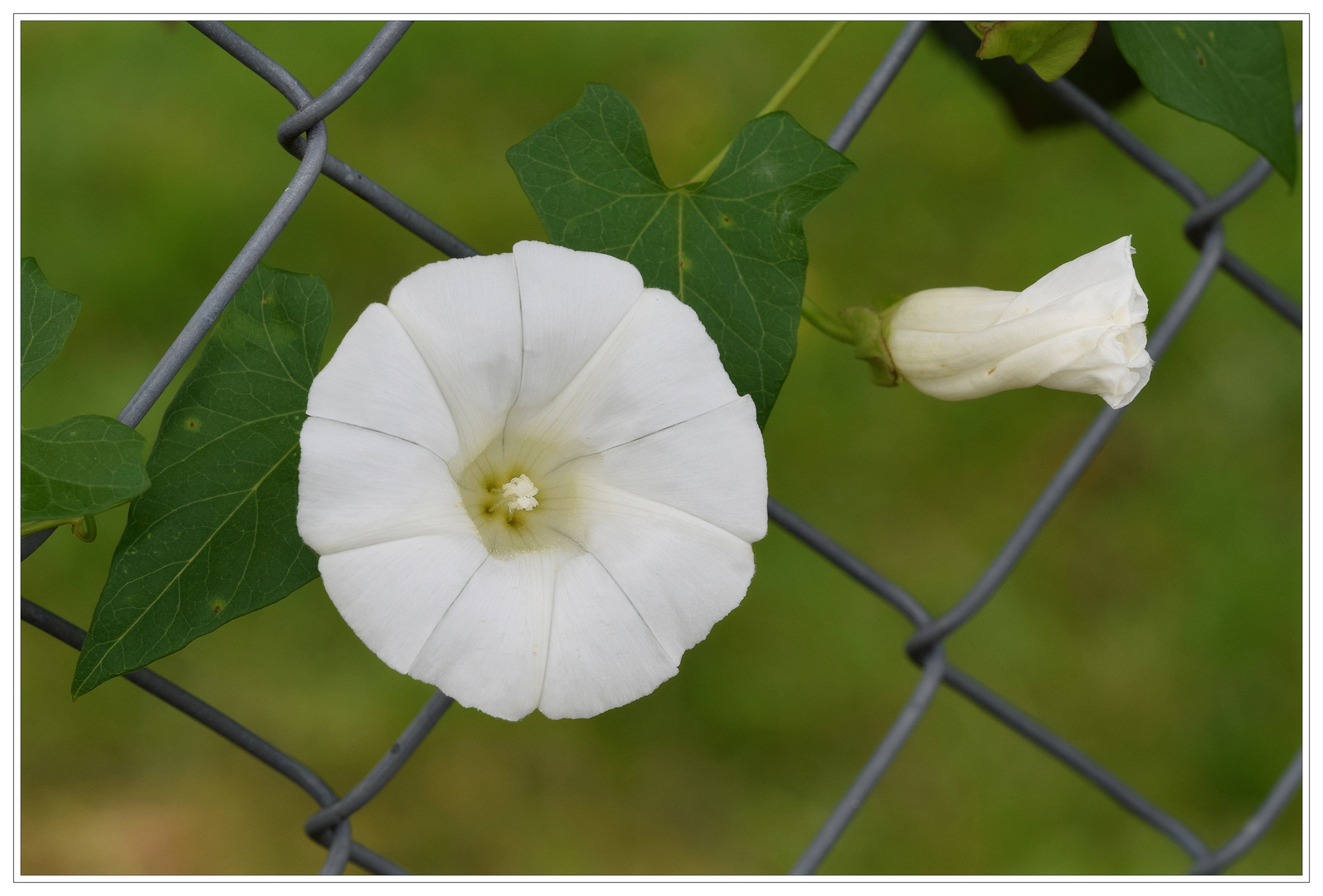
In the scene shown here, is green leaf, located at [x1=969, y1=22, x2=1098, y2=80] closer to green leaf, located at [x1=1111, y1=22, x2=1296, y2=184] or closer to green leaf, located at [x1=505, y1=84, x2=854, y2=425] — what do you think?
green leaf, located at [x1=1111, y1=22, x2=1296, y2=184]

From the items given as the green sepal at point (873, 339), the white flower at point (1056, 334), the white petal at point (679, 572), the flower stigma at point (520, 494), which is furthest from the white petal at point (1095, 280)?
the flower stigma at point (520, 494)

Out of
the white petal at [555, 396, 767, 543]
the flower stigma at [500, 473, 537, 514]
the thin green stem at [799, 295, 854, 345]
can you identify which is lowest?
the flower stigma at [500, 473, 537, 514]

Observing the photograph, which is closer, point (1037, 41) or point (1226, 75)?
point (1037, 41)

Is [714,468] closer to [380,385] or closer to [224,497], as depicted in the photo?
[380,385]

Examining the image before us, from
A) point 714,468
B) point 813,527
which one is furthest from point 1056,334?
point 813,527

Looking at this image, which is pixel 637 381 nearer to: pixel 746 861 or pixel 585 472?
pixel 585 472

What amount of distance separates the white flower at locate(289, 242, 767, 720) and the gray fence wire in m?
0.15

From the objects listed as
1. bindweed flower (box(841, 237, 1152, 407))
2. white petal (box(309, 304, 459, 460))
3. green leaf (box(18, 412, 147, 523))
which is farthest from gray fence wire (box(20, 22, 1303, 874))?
bindweed flower (box(841, 237, 1152, 407))

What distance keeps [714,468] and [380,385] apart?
0.23 meters

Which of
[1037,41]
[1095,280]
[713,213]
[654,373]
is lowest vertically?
[654,373]

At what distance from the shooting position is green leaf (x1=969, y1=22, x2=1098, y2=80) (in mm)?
887

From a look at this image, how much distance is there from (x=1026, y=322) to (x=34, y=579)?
1.58 m

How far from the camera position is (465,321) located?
708 mm

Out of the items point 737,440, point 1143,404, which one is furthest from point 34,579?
Answer: point 1143,404
